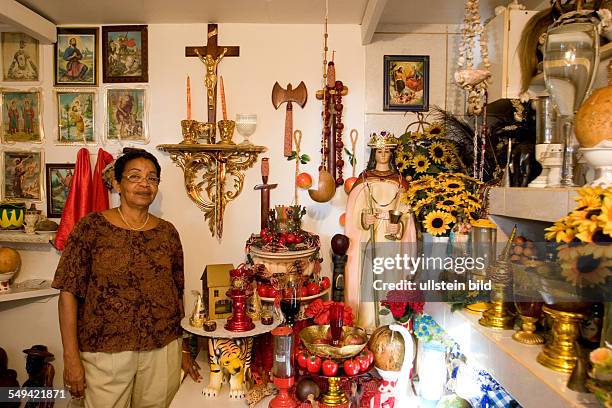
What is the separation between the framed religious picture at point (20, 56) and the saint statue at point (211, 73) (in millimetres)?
914

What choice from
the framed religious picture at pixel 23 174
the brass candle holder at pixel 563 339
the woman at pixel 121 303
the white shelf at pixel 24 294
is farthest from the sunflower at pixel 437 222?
the framed religious picture at pixel 23 174

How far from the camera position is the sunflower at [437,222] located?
5.15 ft

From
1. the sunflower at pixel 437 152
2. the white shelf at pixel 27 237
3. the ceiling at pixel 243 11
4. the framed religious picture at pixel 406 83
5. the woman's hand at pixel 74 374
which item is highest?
the ceiling at pixel 243 11

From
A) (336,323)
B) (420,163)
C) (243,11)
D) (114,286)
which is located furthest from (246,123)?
(336,323)

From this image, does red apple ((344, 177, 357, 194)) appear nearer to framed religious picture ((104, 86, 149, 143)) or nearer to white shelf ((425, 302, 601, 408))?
white shelf ((425, 302, 601, 408))

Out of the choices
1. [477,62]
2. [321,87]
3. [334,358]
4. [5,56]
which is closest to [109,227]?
[334,358]

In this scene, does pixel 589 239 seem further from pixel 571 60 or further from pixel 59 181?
pixel 59 181

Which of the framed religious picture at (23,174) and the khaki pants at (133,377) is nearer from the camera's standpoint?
the khaki pants at (133,377)

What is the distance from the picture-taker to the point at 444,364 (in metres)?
1.66

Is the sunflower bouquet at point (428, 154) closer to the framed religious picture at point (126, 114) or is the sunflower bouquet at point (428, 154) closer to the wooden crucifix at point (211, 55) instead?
the wooden crucifix at point (211, 55)

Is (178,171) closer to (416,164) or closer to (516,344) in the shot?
(416,164)

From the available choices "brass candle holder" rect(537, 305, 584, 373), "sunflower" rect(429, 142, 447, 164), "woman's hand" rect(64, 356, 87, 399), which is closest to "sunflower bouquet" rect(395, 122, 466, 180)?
"sunflower" rect(429, 142, 447, 164)

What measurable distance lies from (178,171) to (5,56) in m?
1.14

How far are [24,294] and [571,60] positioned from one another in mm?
2524
